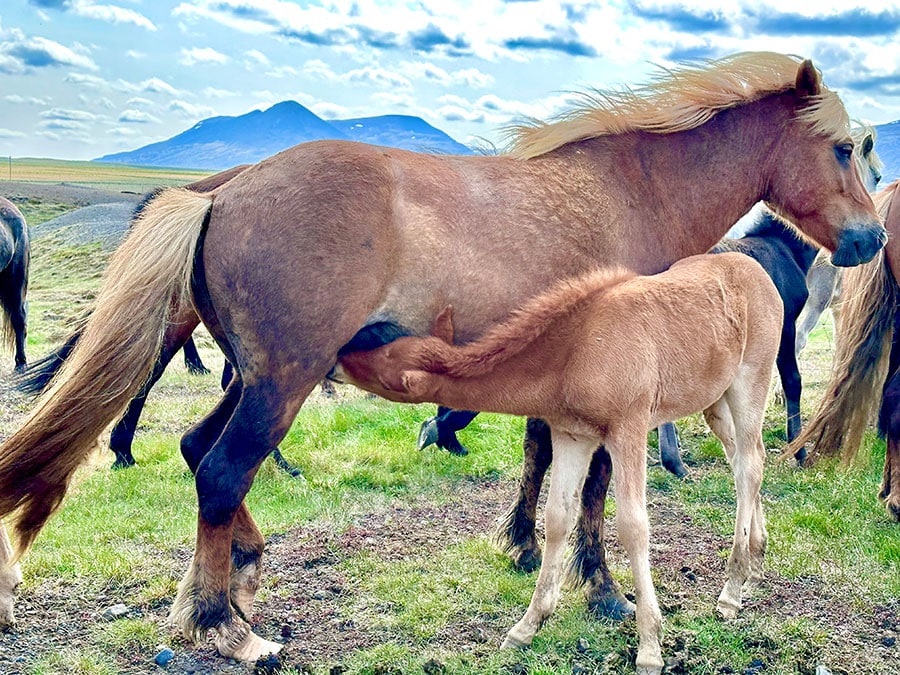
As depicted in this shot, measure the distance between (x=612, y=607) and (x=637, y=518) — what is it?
2.74 ft

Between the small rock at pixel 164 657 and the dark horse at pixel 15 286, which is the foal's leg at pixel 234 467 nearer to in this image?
the small rock at pixel 164 657

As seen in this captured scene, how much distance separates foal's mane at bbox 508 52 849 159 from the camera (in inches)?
164

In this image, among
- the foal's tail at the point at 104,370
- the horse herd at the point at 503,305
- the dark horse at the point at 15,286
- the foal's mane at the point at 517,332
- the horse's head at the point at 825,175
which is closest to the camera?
the foal's mane at the point at 517,332

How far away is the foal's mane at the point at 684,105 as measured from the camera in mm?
4176

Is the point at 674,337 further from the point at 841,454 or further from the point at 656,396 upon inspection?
the point at 841,454

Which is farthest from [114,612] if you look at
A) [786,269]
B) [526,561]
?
[786,269]

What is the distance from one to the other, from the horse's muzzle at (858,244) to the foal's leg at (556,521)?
192cm

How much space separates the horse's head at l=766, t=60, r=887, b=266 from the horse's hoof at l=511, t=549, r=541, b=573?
2320 millimetres

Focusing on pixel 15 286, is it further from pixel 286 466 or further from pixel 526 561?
pixel 526 561

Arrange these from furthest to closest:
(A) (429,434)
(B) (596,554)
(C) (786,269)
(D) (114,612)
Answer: (C) (786,269) < (A) (429,434) < (B) (596,554) < (D) (114,612)

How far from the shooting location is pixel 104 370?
3.56 meters

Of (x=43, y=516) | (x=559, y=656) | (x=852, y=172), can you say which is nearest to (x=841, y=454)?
(x=852, y=172)

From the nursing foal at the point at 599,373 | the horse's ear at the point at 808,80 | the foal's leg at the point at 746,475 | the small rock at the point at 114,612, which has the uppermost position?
the horse's ear at the point at 808,80

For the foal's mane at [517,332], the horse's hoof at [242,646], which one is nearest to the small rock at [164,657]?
the horse's hoof at [242,646]
